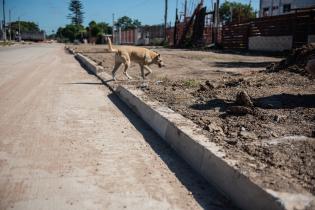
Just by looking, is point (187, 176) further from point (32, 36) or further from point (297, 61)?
point (32, 36)

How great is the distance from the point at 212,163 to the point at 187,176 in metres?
0.34

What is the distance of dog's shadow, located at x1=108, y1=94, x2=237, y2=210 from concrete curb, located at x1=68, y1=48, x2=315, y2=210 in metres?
0.06

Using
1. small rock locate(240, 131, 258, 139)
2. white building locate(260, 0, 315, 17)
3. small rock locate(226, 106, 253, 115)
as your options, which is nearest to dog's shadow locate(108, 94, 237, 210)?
small rock locate(240, 131, 258, 139)

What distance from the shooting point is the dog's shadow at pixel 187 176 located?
368 cm

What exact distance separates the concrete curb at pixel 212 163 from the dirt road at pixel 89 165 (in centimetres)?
11

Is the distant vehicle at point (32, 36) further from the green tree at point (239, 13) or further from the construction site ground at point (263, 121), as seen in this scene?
the construction site ground at point (263, 121)

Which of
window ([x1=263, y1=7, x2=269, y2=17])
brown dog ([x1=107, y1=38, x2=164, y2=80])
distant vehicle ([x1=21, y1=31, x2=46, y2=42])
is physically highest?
window ([x1=263, y1=7, x2=269, y2=17])

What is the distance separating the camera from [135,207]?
3.53 m

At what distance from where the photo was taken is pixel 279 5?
38.4m

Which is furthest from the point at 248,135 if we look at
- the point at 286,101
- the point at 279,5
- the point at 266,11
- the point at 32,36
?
the point at 32,36

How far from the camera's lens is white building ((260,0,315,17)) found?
35.1 m

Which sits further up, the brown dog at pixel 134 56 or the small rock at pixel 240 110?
the brown dog at pixel 134 56

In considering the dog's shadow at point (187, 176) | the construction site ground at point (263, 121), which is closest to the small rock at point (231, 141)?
the construction site ground at point (263, 121)

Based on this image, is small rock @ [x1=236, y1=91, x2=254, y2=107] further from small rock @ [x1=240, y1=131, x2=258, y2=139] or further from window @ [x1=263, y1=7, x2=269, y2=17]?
window @ [x1=263, y1=7, x2=269, y2=17]
